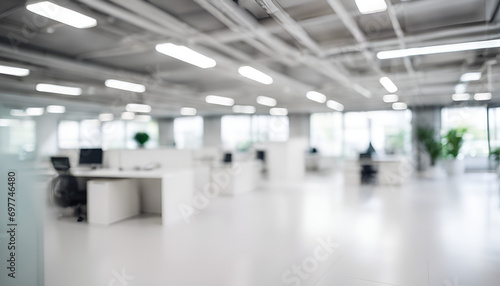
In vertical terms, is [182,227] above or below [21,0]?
below

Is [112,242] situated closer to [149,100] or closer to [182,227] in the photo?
[182,227]

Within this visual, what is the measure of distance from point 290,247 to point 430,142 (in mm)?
10621

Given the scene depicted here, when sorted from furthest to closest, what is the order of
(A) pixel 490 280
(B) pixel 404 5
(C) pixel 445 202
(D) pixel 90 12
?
(C) pixel 445 202, (B) pixel 404 5, (D) pixel 90 12, (A) pixel 490 280

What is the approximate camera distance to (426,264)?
10.1 feet

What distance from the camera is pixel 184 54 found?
16.2 ft

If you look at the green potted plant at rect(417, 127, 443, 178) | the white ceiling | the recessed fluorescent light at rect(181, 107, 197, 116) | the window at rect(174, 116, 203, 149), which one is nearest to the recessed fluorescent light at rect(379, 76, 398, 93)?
the white ceiling

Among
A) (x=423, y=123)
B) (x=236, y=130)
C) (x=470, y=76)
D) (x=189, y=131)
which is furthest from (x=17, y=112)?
(x=189, y=131)

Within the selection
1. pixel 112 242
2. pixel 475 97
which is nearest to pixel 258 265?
pixel 112 242

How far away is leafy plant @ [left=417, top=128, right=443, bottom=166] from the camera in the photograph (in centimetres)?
1154

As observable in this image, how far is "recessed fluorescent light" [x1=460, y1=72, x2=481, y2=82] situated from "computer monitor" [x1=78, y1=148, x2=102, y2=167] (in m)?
8.34

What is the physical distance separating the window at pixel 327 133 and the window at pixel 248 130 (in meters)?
1.61

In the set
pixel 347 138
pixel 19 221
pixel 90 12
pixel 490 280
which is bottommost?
pixel 490 280

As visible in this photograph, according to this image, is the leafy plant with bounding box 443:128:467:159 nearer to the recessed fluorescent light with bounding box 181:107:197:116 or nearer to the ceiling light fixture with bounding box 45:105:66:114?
the recessed fluorescent light with bounding box 181:107:197:116

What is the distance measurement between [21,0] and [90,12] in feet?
3.24
